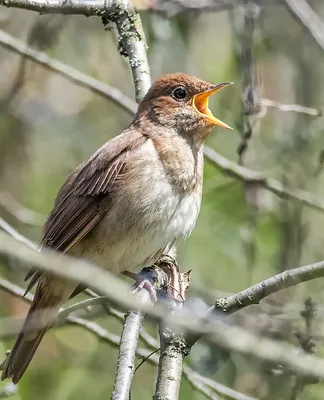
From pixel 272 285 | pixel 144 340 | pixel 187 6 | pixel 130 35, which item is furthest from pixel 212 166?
pixel 272 285

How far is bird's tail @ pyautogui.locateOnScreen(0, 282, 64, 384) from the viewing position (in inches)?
180

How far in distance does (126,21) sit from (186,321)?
9.88ft

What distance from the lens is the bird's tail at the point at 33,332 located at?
15.0 feet

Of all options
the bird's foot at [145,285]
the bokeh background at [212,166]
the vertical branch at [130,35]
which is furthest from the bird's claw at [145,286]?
the vertical branch at [130,35]

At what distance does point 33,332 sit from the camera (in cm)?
477

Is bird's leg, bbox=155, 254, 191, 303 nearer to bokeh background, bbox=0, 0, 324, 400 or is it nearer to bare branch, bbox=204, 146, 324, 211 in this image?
bokeh background, bbox=0, 0, 324, 400

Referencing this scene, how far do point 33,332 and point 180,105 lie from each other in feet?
5.18

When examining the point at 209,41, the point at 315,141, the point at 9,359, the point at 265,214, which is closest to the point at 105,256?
the point at 9,359

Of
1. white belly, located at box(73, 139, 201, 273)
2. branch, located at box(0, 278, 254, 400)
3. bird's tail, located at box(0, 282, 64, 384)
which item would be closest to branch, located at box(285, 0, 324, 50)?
white belly, located at box(73, 139, 201, 273)

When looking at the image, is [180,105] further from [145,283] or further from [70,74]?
[145,283]

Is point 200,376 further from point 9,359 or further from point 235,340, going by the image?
point 235,340

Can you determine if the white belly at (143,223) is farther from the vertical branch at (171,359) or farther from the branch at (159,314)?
the branch at (159,314)

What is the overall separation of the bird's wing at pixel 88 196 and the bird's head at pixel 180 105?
0.19 m

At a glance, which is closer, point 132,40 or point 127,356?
point 127,356
